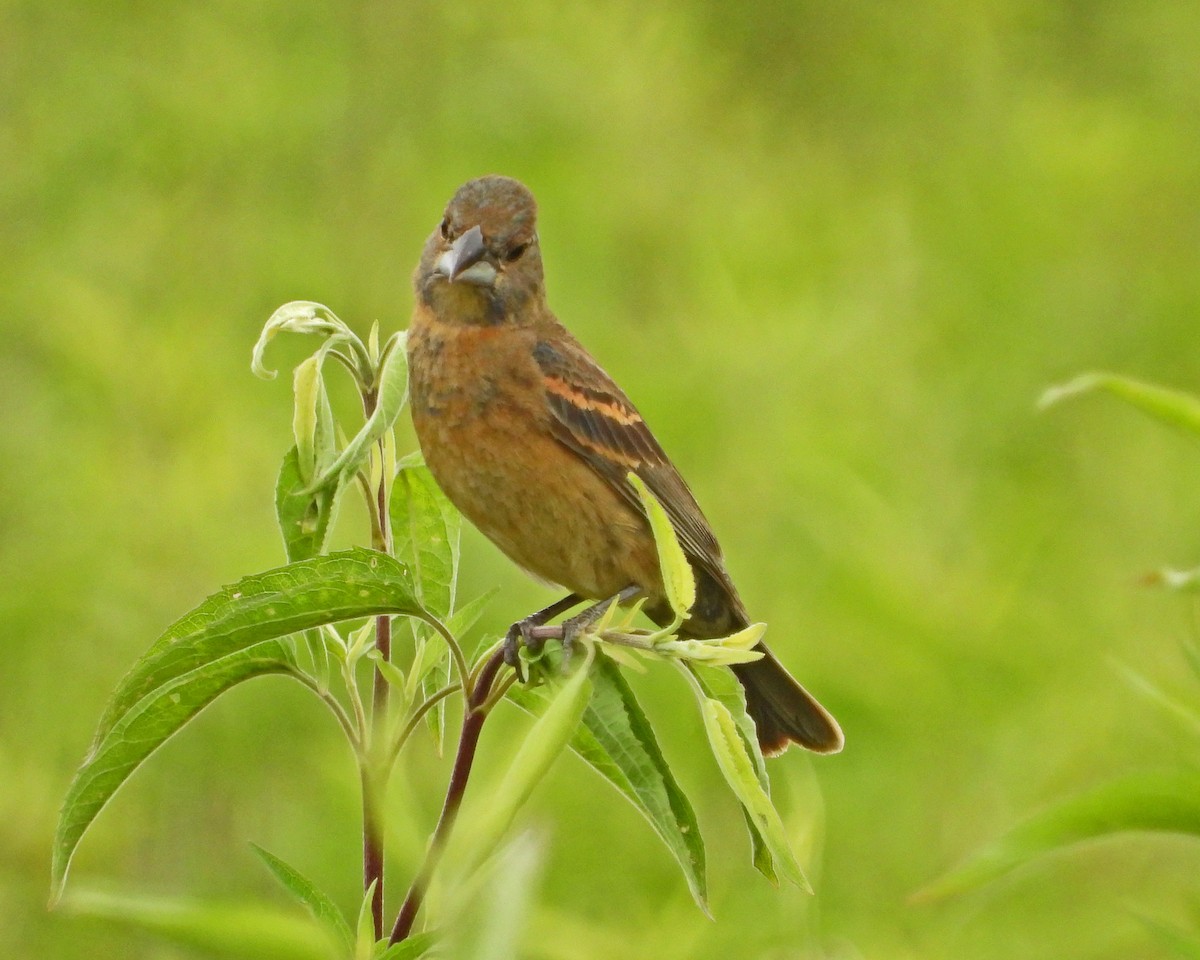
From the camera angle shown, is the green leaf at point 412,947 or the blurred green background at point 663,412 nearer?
the green leaf at point 412,947

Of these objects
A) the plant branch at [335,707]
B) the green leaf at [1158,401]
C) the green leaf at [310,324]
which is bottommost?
the plant branch at [335,707]

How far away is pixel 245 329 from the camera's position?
222 inches

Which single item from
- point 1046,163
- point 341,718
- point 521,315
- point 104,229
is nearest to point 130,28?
point 104,229

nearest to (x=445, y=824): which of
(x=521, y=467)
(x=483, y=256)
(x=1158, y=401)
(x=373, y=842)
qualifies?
(x=373, y=842)

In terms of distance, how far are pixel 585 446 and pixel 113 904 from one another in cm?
181

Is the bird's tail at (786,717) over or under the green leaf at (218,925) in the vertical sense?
over

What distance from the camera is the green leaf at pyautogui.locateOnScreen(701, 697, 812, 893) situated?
1.69 meters

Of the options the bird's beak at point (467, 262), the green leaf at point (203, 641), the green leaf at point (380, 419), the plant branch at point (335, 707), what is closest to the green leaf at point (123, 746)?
the green leaf at point (203, 641)

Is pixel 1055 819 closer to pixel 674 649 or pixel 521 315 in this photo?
pixel 674 649

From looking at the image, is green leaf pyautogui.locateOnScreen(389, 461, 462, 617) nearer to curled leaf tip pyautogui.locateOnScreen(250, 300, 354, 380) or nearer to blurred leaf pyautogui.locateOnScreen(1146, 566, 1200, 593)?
curled leaf tip pyautogui.locateOnScreen(250, 300, 354, 380)

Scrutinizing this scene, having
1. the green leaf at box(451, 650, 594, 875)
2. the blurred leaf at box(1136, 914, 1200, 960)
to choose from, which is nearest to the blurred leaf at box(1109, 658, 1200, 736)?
the blurred leaf at box(1136, 914, 1200, 960)


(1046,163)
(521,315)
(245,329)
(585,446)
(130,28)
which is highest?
(130,28)

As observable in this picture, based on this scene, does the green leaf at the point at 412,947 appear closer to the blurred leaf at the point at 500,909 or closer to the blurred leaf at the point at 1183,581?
Result: the blurred leaf at the point at 500,909

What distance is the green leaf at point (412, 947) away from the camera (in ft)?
4.99
